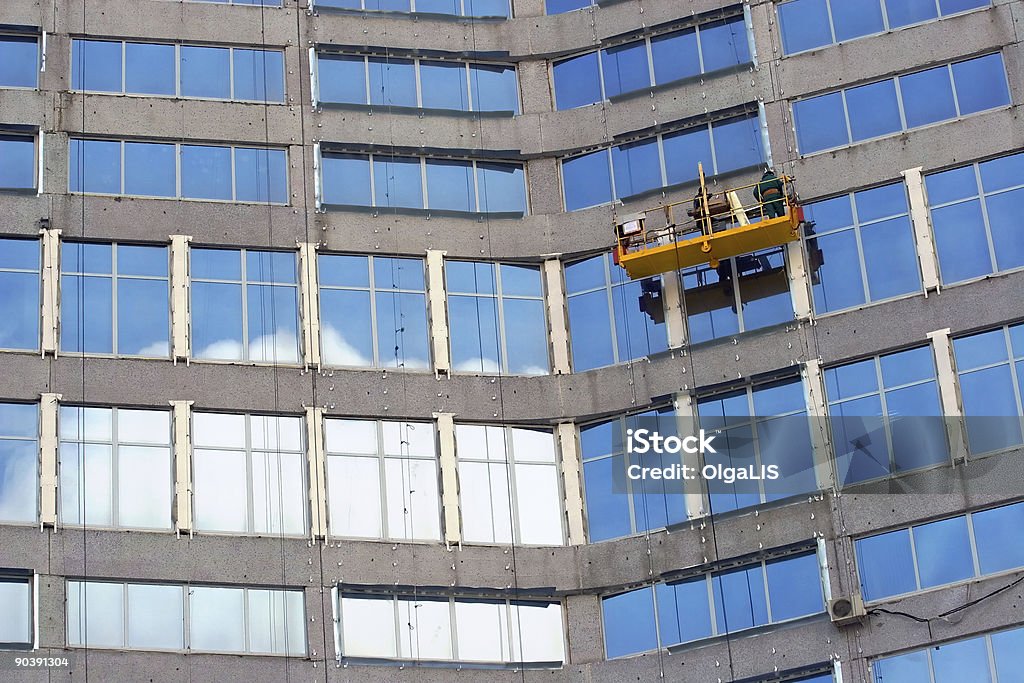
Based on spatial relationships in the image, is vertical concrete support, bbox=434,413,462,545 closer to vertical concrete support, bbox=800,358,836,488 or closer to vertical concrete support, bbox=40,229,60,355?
vertical concrete support, bbox=800,358,836,488

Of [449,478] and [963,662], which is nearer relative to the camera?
[963,662]

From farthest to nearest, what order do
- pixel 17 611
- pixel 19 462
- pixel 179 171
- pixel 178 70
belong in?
pixel 178 70
pixel 179 171
pixel 19 462
pixel 17 611

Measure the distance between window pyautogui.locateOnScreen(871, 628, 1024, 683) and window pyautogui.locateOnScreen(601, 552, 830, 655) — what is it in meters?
2.30

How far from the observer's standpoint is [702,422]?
169ft

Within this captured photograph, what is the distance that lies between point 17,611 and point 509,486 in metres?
12.6

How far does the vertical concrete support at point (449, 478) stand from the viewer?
50.3 metres

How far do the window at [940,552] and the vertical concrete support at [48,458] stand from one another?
1921cm

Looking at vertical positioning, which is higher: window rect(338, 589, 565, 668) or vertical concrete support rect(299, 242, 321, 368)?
vertical concrete support rect(299, 242, 321, 368)

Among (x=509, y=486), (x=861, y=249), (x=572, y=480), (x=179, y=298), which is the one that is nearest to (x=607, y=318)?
(x=572, y=480)

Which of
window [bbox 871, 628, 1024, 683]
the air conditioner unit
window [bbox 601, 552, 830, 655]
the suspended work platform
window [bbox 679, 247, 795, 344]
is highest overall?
the suspended work platform

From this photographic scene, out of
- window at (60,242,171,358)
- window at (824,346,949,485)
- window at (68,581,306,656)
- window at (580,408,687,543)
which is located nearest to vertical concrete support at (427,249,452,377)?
window at (580,408,687,543)

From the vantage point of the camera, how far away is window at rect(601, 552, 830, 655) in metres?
49.0

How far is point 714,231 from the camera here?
51438 millimetres

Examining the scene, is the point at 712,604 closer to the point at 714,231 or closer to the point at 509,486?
the point at 509,486
